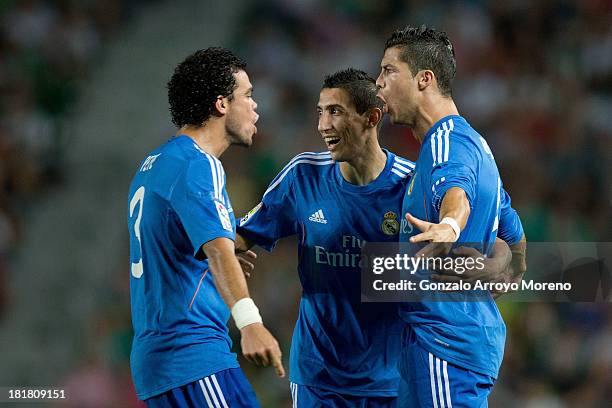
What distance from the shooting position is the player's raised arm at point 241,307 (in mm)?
3281

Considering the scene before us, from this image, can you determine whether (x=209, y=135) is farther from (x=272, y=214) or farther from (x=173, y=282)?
(x=272, y=214)

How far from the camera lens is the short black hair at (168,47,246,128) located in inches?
155

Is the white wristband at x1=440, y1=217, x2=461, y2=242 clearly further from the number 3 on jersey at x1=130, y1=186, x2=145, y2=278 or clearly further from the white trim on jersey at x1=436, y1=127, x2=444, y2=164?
the number 3 on jersey at x1=130, y1=186, x2=145, y2=278

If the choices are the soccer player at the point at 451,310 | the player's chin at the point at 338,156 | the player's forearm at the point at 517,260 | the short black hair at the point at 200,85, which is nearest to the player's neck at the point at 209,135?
the short black hair at the point at 200,85

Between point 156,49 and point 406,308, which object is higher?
point 156,49

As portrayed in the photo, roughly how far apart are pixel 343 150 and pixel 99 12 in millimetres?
6247

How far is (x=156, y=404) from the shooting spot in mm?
3727

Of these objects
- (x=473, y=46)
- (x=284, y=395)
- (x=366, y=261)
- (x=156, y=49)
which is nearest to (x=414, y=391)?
(x=366, y=261)

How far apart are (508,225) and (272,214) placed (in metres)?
1.20

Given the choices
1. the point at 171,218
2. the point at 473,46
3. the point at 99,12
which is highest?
the point at 99,12

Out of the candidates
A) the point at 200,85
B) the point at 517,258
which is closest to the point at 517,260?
the point at 517,258

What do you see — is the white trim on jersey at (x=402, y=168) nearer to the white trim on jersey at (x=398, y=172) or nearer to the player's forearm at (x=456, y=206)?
the white trim on jersey at (x=398, y=172)

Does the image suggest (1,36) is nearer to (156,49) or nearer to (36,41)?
(36,41)

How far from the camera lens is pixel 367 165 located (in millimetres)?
4559
